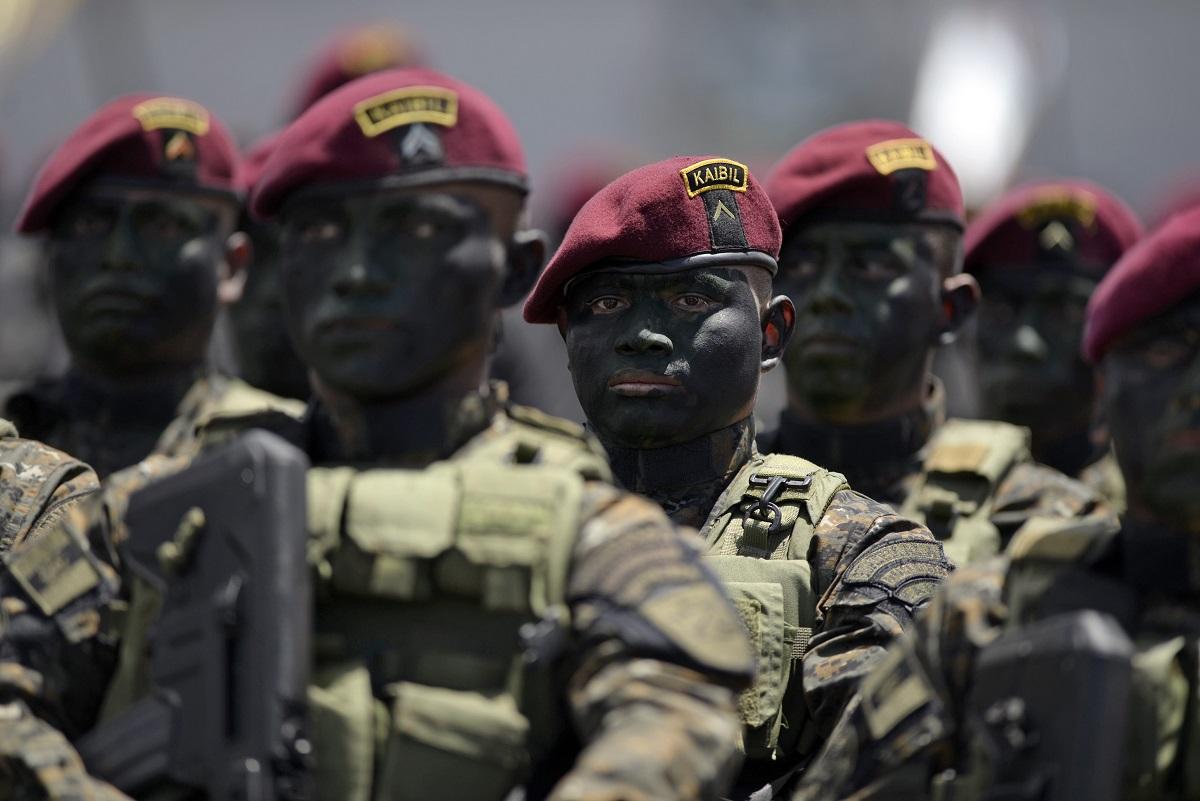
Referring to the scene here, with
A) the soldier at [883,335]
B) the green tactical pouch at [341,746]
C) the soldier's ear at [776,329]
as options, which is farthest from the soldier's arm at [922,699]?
the soldier at [883,335]

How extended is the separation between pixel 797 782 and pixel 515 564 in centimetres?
156

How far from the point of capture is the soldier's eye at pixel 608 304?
7324mm

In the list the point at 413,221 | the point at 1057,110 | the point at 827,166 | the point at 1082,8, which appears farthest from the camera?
the point at 1082,8

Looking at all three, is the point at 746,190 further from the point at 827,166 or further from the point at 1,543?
the point at 1,543

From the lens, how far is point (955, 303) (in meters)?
9.37

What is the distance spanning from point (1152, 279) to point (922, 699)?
47.5 inches

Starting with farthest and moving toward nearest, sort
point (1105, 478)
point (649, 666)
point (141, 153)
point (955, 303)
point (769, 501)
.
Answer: point (1105, 478), point (141, 153), point (955, 303), point (769, 501), point (649, 666)

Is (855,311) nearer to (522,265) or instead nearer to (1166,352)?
(522,265)

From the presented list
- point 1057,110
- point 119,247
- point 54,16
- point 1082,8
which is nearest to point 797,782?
point 119,247

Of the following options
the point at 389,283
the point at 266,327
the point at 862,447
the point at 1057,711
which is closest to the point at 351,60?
the point at 266,327

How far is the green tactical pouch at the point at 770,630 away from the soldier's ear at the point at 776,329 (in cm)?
76

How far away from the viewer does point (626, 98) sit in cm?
2697

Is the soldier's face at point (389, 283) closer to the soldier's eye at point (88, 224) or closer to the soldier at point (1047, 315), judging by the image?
the soldier's eye at point (88, 224)

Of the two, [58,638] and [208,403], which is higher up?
[58,638]
